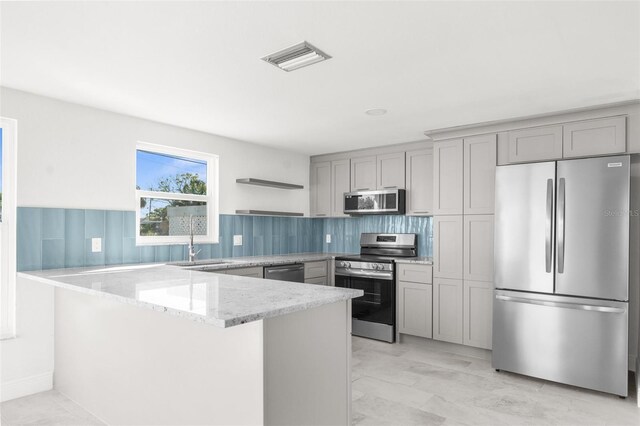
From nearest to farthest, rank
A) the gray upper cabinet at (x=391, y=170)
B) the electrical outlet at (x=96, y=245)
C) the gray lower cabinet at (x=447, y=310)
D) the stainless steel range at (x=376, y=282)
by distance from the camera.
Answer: the electrical outlet at (x=96, y=245) < the gray lower cabinet at (x=447, y=310) < the stainless steel range at (x=376, y=282) < the gray upper cabinet at (x=391, y=170)

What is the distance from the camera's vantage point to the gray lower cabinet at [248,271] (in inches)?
153

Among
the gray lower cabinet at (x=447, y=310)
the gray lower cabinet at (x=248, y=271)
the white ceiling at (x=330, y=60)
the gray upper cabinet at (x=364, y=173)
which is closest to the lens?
the white ceiling at (x=330, y=60)

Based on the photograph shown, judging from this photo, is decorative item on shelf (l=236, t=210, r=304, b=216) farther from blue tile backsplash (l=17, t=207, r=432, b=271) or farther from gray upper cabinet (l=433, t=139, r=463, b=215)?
gray upper cabinet (l=433, t=139, r=463, b=215)

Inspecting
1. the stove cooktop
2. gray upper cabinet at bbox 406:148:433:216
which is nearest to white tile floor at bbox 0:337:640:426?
the stove cooktop

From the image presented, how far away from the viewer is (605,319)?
10.0 feet

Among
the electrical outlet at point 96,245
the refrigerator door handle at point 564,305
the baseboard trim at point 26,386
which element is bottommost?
the baseboard trim at point 26,386

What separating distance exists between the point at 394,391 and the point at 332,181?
3.04 metres

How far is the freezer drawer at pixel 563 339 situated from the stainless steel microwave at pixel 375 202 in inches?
62.8

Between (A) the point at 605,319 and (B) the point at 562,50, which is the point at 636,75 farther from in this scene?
(A) the point at 605,319

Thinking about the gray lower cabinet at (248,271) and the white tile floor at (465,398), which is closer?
the white tile floor at (465,398)

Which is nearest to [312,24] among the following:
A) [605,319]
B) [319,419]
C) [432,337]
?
[319,419]

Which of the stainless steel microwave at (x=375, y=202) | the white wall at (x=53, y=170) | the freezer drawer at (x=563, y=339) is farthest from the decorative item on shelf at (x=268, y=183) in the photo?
the freezer drawer at (x=563, y=339)

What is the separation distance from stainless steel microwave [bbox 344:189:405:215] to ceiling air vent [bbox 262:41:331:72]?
2.56 metres

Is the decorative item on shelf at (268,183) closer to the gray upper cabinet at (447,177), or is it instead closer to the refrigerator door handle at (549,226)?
the gray upper cabinet at (447,177)
